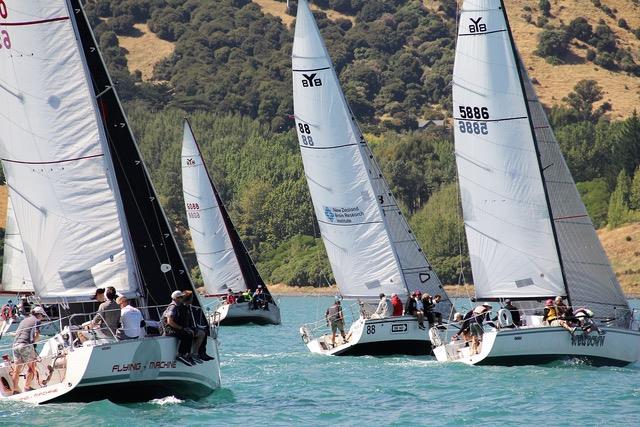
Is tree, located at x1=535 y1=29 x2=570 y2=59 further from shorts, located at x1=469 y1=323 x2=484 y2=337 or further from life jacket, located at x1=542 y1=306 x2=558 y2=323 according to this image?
shorts, located at x1=469 y1=323 x2=484 y2=337

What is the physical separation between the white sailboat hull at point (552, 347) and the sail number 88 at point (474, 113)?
5.97m

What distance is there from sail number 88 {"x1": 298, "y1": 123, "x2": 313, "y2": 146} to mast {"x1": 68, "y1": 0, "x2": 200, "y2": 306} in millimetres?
15790

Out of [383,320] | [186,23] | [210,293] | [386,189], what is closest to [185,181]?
[210,293]

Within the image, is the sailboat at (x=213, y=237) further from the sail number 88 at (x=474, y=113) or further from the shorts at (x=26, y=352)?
the shorts at (x=26, y=352)

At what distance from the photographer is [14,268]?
5559 cm

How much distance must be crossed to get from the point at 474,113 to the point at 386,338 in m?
6.22

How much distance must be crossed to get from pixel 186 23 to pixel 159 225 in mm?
175486

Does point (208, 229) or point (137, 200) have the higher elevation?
point (137, 200)

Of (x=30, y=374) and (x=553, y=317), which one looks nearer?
(x=30, y=374)

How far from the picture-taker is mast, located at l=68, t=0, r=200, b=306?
25625 mm

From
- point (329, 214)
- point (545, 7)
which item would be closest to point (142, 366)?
point (329, 214)

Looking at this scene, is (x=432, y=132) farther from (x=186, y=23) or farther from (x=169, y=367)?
(x=169, y=367)

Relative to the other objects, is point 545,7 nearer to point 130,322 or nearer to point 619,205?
point 619,205

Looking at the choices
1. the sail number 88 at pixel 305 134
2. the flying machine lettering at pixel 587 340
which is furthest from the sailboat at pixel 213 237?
the flying machine lettering at pixel 587 340
